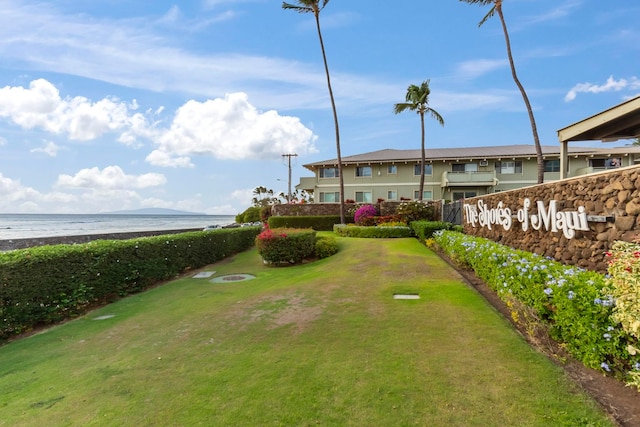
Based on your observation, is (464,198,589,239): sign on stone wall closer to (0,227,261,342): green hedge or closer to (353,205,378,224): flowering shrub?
(0,227,261,342): green hedge

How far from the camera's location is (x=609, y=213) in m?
5.51

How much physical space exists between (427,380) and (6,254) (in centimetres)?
812

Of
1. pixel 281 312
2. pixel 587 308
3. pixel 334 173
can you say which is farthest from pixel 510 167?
pixel 587 308

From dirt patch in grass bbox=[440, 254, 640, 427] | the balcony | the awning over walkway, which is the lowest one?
dirt patch in grass bbox=[440, 254, 640, 427]

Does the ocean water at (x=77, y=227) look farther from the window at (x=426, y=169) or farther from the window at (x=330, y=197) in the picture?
the window at (x=426, y=169)

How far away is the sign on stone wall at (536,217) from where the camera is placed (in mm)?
6293

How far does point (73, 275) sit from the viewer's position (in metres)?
8.12

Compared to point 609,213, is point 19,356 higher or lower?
lower

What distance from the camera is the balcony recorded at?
30859mm

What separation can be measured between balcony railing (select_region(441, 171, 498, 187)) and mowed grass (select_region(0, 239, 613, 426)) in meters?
24.9

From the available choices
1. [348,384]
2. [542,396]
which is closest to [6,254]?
[348,384]

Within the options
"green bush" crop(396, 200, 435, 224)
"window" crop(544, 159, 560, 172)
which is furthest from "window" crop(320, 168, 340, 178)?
"window" crop(544, 159, 560, 172)

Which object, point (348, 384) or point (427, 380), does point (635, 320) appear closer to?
point (427, 380)

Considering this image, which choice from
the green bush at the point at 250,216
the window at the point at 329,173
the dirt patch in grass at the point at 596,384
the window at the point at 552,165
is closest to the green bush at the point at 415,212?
the window at the point at 329,173
